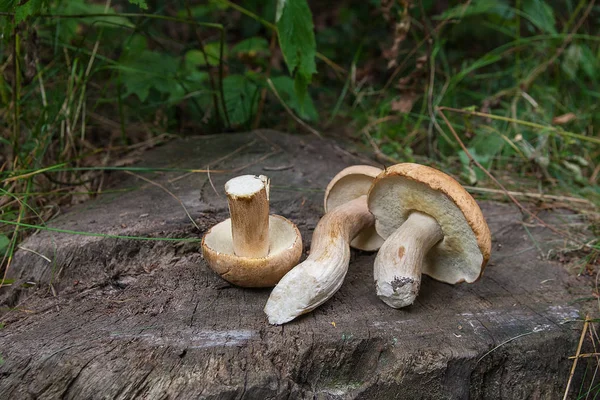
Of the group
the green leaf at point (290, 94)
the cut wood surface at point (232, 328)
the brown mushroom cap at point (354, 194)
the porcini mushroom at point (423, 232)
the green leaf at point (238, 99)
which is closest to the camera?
the cut wood surface at point (232, 328)

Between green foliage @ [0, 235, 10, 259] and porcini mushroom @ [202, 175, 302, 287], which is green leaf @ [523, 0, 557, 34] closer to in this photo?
porcini mushroom @ [202, 175, 302, 287]

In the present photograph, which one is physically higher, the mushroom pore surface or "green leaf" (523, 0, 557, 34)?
"green leaf" (523, 0, 557, 34)

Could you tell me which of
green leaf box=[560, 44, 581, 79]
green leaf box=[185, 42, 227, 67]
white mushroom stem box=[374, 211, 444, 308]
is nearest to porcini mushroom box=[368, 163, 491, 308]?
white mushroom stem box=[374, 211, 444, 308]

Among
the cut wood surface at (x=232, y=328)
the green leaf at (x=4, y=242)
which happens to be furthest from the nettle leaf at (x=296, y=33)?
the green leaf at (x=4, y=242)

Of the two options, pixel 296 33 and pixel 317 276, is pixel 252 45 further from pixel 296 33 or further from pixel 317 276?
pixel 317 276

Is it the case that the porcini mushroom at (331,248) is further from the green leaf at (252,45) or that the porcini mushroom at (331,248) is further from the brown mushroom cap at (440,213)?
the green leaf at (252,45)

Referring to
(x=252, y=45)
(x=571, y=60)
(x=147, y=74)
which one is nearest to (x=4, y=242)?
(x=147, y=74)

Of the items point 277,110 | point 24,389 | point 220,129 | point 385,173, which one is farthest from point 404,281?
point 277,110

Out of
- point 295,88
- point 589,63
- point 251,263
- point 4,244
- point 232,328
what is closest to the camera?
point 232,328
